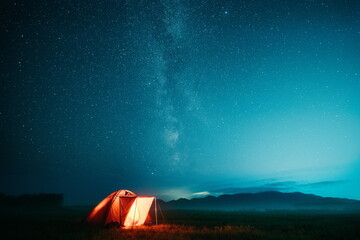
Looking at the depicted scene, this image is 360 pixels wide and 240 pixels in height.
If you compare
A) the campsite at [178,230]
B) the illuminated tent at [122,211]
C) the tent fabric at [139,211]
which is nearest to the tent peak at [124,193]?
the illuminated tent at [122,211]

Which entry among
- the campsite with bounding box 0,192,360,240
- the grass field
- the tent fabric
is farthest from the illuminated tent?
the grass field

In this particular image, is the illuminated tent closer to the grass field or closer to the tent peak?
the tent peak

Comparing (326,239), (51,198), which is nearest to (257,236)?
(326,239)

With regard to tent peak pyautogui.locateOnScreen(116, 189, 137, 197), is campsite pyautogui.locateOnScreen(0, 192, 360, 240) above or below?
below

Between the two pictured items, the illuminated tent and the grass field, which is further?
the illuminated tent

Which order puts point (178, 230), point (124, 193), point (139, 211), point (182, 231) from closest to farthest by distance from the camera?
1. point (182, 231)
2. point (178, 230)
3. point (124, 193)
4. point (139, 211)

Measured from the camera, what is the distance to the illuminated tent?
15.6 meters

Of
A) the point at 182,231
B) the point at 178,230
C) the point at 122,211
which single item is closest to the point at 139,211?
the point at 122,211

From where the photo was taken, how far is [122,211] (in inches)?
634

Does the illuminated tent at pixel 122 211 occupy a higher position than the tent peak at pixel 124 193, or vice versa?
the tent peak at pixel 124 193

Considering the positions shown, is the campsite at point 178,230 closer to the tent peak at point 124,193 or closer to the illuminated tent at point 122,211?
the illuminated tent at point 122,211

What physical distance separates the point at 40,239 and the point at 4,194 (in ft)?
354

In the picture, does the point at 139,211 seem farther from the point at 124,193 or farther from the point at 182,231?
the point at 182,231

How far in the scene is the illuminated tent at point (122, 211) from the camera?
15586 millimetres
